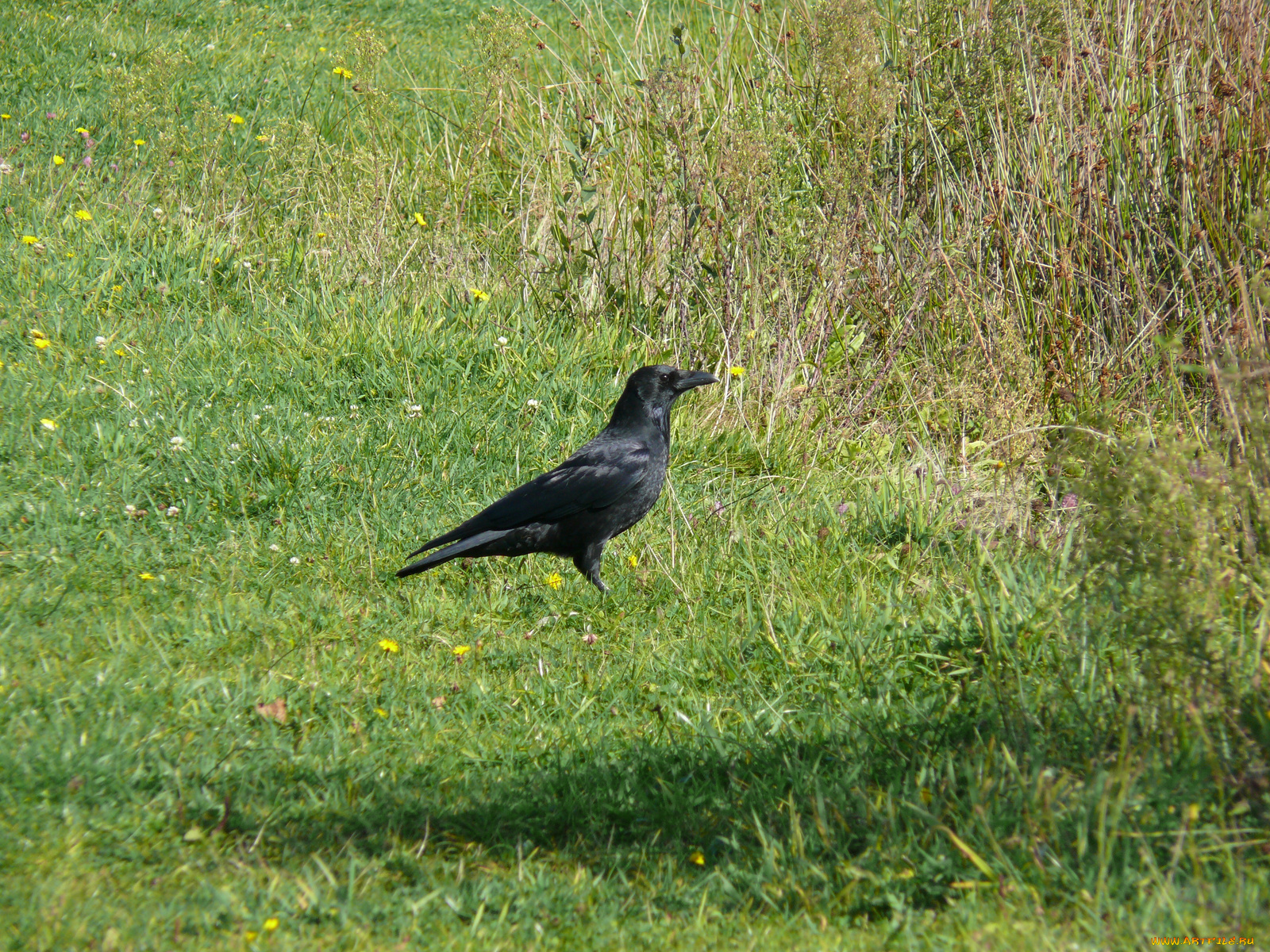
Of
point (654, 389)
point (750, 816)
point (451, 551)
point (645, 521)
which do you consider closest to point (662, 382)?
point (654, 389)

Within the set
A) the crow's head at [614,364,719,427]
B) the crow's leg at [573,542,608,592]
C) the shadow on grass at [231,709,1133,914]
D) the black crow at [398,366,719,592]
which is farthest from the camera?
the crow's head at [614,364,719,427]

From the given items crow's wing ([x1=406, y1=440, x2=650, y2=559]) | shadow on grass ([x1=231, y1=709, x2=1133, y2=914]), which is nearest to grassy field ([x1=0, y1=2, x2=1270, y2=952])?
shadow on grass ([x1=231, y1=709, x2=1133, y2=914])

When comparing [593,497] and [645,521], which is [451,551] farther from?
[645,521]

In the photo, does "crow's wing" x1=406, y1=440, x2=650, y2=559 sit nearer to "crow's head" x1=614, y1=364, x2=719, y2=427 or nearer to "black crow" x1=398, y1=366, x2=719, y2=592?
"black crow" x1=398, y1=366, x2=719, y2=592

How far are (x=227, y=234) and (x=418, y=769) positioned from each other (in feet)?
13.9

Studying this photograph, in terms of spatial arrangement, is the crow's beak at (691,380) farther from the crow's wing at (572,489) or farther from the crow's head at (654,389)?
the crow's wing at (572,489)

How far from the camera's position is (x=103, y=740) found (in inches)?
105

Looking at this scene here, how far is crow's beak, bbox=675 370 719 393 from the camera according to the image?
455 centimetres

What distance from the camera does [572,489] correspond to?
4137 mm

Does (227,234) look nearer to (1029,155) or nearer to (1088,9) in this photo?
(1029,155)

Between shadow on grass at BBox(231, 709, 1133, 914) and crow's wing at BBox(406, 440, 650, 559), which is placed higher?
crow's wing at BBox(406, 440, 650, 559)

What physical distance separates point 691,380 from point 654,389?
163 mm

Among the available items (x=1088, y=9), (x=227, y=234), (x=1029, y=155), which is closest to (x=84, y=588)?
(x=227, y=234)

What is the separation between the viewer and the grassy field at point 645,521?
7.59 feet
